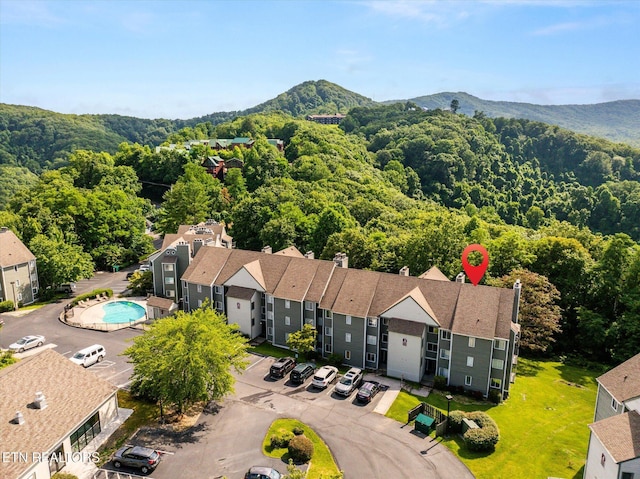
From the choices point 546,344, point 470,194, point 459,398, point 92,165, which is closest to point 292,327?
point 459,398

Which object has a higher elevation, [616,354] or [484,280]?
[484,280]

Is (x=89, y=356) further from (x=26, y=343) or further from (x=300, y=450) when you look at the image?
(x=300, y=450)

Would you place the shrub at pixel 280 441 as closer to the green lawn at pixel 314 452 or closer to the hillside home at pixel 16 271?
the green lawn at pixel 314 452

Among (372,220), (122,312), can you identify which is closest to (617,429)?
(122,312)

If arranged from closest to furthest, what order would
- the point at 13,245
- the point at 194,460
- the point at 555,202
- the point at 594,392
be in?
1. the point at 194,460
2. the point at 594,392
3. the point at 13,245
4. the point at 555,202

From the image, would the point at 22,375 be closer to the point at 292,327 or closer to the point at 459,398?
the point at 292,327

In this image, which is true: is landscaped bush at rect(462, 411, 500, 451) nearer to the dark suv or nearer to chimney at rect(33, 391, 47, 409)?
the dark suv

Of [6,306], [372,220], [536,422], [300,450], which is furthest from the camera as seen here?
[372,220]
